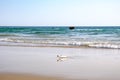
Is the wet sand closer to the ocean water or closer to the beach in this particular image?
the beach

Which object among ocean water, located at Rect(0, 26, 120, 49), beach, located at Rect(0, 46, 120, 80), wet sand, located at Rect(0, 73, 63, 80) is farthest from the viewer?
ocean water, located at Rect(0, 26, 120, 49)

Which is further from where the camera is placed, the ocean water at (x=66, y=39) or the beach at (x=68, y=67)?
the ocean water at (x=66, y=39)

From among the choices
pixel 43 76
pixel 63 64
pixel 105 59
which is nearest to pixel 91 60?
pixel 105 59

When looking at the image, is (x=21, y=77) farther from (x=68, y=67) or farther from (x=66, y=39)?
(x=66, y=39)

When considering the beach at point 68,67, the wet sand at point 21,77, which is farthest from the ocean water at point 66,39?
the wet sand at point 21,77

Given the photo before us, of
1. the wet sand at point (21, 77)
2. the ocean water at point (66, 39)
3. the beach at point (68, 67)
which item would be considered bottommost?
the ocean water at point (66, 39)

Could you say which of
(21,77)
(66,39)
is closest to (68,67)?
(21,77)

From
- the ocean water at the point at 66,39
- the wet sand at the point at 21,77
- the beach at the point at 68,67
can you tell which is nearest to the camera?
the wet sand at the point at 21,77

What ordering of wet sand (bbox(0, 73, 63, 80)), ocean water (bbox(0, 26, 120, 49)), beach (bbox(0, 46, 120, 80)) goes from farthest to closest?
ocean water (bbox(0, 26, 120, 49))
beach (bbox(0, 46, 120, 80))
wet sand (bbox(0, 73, 63, 80))

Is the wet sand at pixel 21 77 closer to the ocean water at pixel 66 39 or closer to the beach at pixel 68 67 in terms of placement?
the beach at pixel 68 67

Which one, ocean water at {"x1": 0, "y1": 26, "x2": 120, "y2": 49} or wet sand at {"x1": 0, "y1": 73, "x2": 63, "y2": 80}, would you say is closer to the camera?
wet sand at {"x1": 0, "y1": 73, "x2": 63, "y2": 80}

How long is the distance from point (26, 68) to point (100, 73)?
95.0 inches

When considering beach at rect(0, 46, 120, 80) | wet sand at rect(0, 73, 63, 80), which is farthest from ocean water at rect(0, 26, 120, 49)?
wet sand at rect(0, 73, 63, 80)

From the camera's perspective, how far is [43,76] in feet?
25.7
